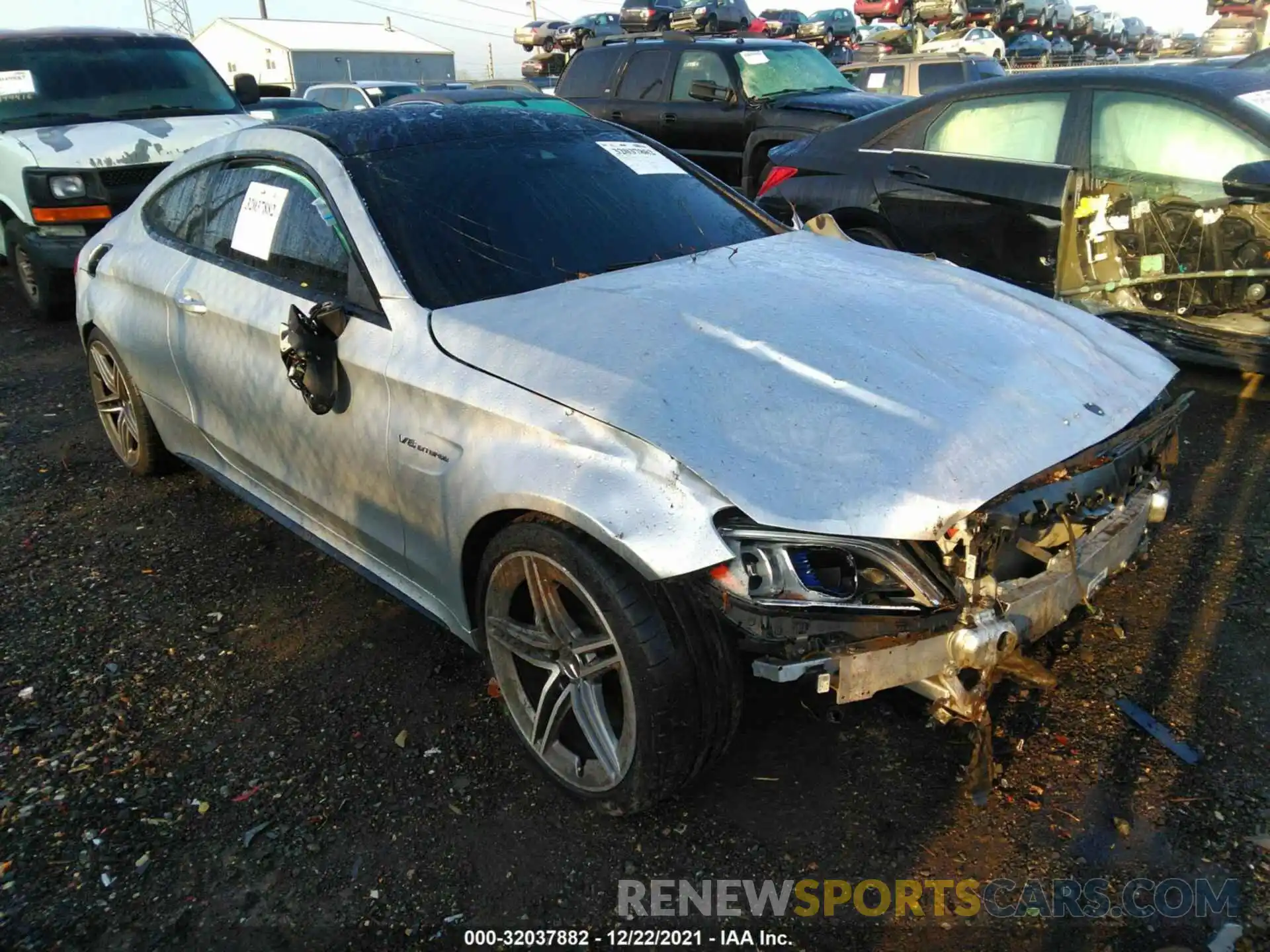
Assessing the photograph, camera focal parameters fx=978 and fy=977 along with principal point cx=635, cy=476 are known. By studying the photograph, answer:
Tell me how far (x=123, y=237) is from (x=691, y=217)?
104 inches

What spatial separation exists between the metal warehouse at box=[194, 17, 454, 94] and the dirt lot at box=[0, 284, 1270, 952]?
1696 inches

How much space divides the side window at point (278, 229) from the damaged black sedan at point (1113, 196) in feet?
11.8

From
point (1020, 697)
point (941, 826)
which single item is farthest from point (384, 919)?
point (1020, 697)

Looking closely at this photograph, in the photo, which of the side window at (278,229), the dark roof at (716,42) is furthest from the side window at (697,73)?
the side window at (278,229)

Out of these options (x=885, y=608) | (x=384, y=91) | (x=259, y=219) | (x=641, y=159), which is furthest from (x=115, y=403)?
(x=384, y=91)

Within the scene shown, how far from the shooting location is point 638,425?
7.38ft

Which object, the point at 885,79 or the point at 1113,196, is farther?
the point at 885,79

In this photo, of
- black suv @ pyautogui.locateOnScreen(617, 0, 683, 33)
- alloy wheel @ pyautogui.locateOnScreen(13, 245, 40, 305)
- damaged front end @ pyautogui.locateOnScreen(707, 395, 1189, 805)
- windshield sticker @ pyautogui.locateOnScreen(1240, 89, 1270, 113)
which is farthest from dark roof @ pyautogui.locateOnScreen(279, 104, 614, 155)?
black suv @ pyautogui.locateOnScreen(617, 0, 683, 33)

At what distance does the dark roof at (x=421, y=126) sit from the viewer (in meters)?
3.31

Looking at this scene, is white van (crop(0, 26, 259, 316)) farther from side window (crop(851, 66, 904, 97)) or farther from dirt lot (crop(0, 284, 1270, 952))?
side window (crop(851, 66, 904, 97))

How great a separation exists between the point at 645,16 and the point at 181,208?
17.8 meters

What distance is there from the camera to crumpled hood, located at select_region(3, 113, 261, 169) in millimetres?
6875

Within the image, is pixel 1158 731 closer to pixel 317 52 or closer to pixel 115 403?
pixel 115 403

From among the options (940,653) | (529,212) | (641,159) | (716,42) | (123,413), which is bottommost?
(123,413)
